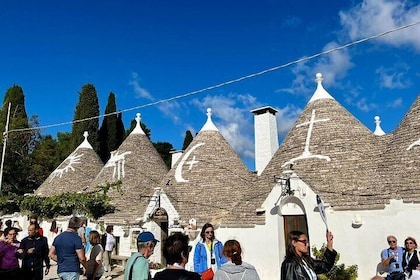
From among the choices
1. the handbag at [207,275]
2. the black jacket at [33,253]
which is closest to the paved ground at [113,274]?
the black jacket at [33,253]

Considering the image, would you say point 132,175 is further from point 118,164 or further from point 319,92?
point 319,92

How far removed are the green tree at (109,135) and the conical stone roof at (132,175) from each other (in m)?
16.5

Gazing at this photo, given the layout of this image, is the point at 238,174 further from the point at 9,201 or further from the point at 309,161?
the point at 9,201

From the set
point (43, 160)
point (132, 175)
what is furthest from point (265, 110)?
Answer: point (43, 160)

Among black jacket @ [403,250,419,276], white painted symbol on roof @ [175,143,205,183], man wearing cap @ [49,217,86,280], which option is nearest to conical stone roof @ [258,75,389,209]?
black jacket @ [403,250,419,276]

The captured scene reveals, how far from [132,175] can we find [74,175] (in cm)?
590

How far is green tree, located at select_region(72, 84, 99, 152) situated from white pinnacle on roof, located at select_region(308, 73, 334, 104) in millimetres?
26174

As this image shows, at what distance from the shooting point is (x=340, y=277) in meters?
9.19

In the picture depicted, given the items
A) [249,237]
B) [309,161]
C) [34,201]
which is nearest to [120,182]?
[34,201]

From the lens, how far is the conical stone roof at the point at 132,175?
17.6 meters

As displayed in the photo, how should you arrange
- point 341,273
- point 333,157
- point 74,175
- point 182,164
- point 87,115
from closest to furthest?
point 341,273 < point 333,157 < point 182,164 < point 74,175 < point 87,115

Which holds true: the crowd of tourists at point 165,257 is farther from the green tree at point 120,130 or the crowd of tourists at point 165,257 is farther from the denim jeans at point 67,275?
the green tree at point 120,130

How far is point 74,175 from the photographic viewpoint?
23.1 m

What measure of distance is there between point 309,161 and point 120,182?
9818 mm
